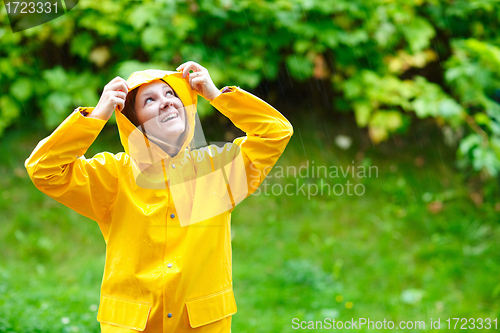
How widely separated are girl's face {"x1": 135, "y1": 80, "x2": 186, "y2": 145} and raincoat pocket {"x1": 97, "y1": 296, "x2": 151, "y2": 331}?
759 mm

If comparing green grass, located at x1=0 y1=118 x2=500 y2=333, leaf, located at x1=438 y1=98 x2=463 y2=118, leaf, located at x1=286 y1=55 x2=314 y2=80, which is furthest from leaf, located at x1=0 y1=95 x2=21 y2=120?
leaf, located at x1=438 y1=98 x2=463 y2=118

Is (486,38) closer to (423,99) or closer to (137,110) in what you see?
(423,99)

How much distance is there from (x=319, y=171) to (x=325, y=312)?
184cm

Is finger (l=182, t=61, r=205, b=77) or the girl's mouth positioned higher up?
finger (l=182, t=61, r=205, b=77)

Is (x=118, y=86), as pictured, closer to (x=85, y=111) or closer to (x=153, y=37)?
(x=85, y=111)

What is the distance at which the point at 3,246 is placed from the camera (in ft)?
14.0

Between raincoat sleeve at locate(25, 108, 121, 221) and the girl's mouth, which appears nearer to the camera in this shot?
raincoat sleeve at locate(25, 108, 121, 221)

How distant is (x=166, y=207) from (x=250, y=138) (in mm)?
508

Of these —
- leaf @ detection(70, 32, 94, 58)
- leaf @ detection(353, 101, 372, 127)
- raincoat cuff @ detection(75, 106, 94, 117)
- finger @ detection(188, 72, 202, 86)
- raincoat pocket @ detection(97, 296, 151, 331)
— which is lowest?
leaf @ detection(353, 101, 372, 127)

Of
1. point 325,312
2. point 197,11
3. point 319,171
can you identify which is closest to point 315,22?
point 197,11

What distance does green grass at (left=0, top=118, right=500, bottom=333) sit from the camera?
376 centimetres

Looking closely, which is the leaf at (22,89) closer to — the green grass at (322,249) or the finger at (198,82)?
the green grass at (322,249)

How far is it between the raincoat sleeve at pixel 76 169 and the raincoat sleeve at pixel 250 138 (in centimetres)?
53

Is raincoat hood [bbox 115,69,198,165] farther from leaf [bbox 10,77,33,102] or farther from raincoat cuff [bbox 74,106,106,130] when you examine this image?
leaf [bbox 10,77,33,102]
